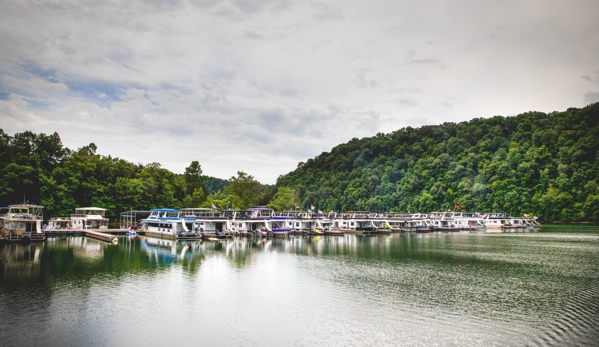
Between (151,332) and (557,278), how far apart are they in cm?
2672

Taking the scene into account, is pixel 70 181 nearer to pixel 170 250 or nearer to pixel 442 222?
pixel 170 250

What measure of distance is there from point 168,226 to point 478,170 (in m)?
97.7

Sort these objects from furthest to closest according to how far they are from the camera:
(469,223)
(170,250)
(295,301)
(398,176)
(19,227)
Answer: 1. (398,176)
2. (469,223)
3. (19,227)
4. (170,250)
5. (295,301)

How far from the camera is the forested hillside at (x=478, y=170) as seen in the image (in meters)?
99.4

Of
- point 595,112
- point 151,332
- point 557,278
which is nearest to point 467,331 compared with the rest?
point 151,332

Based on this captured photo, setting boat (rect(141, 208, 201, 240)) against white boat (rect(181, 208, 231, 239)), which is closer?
boat (rect(141, 208, 201, 240))

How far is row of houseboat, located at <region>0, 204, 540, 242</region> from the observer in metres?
49.0

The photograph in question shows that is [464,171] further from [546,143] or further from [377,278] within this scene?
[377,278]

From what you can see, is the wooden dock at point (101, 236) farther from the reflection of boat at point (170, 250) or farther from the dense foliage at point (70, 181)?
the dense foliage at point (70, 181)

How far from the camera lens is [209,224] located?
58281 millimetres

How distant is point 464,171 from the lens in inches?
4715

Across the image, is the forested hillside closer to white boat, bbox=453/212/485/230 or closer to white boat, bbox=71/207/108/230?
white boat, bbox=453/212/485/230

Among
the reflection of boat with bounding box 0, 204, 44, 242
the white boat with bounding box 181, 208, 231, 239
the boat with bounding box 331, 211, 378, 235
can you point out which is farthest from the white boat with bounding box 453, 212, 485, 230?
the reflection of boat with bounding box 0, 204, 44, 242

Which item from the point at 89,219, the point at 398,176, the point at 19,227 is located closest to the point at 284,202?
the point at 398,176
